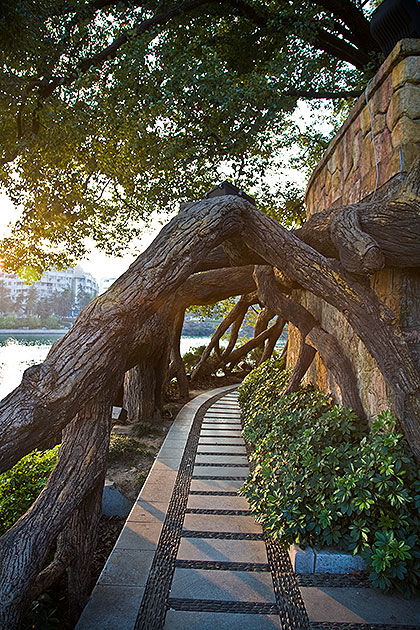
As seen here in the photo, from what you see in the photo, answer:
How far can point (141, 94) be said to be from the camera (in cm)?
485

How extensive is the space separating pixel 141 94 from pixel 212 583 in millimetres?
4823

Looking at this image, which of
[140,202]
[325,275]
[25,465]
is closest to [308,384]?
[325,275]

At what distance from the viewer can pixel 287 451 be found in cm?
344

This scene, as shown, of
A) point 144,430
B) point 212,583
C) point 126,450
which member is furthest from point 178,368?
point 212,583


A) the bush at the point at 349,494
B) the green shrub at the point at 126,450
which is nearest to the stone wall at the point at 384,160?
the bush at the point at 349,494

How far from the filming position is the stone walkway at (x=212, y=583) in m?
2.19

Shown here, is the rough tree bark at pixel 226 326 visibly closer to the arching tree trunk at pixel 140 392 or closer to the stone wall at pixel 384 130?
the arching tree trunk at pixel 140 392

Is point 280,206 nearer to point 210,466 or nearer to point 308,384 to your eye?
point 308,384

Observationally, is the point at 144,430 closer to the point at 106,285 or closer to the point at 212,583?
the point at 106,285

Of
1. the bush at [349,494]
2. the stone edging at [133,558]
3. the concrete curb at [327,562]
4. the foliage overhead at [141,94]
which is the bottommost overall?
the stone edging at [133,558]

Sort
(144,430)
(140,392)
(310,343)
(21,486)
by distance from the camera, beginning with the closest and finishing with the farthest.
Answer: (21,486), (310,343), (144,430), (140,392)

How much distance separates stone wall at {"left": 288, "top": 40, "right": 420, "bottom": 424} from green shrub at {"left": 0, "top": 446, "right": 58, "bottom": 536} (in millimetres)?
2647

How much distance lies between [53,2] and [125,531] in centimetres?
507

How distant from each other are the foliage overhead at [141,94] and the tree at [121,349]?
2427mm
